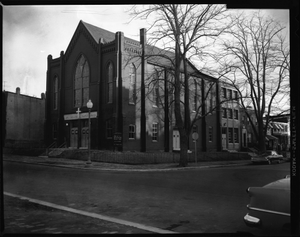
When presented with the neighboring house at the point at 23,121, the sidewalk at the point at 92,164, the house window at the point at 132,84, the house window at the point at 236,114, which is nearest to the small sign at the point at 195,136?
the sidewalk at the point at 92,164

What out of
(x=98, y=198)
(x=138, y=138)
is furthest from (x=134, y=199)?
(x=138, y=138)

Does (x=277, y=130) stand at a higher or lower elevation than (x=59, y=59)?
lower

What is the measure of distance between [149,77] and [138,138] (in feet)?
4.73

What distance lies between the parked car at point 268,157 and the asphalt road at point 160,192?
109 mm

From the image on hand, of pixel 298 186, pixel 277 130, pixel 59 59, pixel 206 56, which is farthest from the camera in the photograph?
pixel 206 56

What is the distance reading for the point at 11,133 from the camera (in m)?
5.40

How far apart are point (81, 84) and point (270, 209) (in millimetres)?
3949

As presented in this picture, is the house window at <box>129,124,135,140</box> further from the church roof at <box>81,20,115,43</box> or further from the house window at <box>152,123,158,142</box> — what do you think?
the church roof at <box>81,20,115,43</box>

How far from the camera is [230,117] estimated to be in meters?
5.56

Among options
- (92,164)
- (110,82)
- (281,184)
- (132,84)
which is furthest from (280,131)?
(92,164)

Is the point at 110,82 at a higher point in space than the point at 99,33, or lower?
lower

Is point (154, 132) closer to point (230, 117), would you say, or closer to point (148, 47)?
point (230, 117)

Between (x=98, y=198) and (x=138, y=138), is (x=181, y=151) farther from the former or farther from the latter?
(x=98, y=198)

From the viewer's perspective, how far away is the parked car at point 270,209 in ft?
12.2
